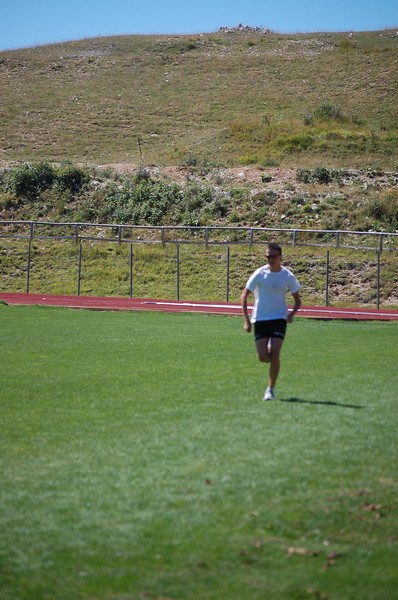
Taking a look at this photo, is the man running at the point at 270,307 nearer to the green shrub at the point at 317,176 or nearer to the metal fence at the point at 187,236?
the metal fence at the point at 187,236

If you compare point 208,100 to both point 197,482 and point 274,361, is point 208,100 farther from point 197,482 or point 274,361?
point 197,482

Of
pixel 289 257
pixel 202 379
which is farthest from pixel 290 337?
pixel 289 257

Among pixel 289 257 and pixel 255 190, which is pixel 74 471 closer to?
pixel 289 257

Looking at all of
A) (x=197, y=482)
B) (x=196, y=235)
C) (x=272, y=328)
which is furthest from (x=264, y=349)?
(x=196, y=235)

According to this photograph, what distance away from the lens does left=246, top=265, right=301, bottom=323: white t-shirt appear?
12.8m

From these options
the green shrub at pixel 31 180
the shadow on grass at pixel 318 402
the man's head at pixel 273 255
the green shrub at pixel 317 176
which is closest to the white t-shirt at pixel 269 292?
the man's head at pixel 273 255

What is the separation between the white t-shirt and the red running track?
17.8 meters

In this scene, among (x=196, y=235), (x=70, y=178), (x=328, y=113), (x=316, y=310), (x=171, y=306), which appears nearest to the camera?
(x=316, y=310)

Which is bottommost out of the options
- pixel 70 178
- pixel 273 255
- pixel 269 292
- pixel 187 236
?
pixel 187 236

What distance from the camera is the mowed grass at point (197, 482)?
6.65 meters

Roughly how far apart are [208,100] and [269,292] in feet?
261

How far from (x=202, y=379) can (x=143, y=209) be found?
140 feet

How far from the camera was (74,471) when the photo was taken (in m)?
9.17

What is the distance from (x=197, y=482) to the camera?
8.70m
